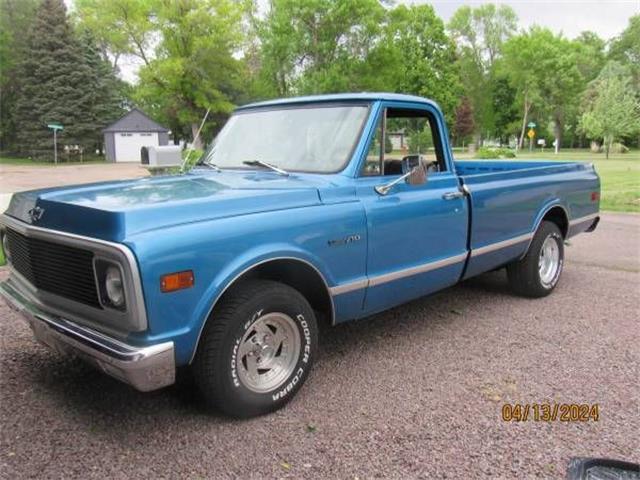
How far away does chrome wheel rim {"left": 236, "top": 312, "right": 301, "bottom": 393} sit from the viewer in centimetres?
315

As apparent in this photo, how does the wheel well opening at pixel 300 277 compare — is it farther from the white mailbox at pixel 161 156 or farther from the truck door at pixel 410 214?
the white mailbox at pixel 161 156

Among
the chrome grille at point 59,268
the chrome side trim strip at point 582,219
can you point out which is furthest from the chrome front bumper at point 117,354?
the chrome side trim strip at point 582,219

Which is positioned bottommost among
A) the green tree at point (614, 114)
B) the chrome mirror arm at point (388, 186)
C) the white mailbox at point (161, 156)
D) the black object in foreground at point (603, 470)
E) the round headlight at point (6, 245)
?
the black object in foreground at point (603, 470)

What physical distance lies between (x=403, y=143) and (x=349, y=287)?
4.88ft

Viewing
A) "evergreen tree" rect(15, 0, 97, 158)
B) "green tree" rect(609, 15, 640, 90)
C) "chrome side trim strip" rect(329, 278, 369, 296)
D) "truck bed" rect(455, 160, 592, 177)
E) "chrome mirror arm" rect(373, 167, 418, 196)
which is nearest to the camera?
"chrome side trim strip" rect(329, 278, 369, 296)

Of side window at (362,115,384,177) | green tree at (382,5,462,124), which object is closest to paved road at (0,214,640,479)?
side window at (362,115,384,177)

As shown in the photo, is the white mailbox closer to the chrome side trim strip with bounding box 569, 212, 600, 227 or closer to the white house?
the chrome side trim strip with bounding box 569, 212, 600, 227

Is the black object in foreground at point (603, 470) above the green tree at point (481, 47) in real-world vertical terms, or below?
below

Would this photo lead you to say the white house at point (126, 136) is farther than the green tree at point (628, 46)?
No

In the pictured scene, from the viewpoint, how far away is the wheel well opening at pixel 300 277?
3244 millimetres

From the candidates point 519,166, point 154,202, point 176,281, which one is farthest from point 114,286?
point 519,166

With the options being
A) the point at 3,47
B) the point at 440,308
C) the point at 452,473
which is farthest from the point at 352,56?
the point at 452,473

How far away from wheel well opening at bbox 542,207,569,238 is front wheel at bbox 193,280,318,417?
359 cm
